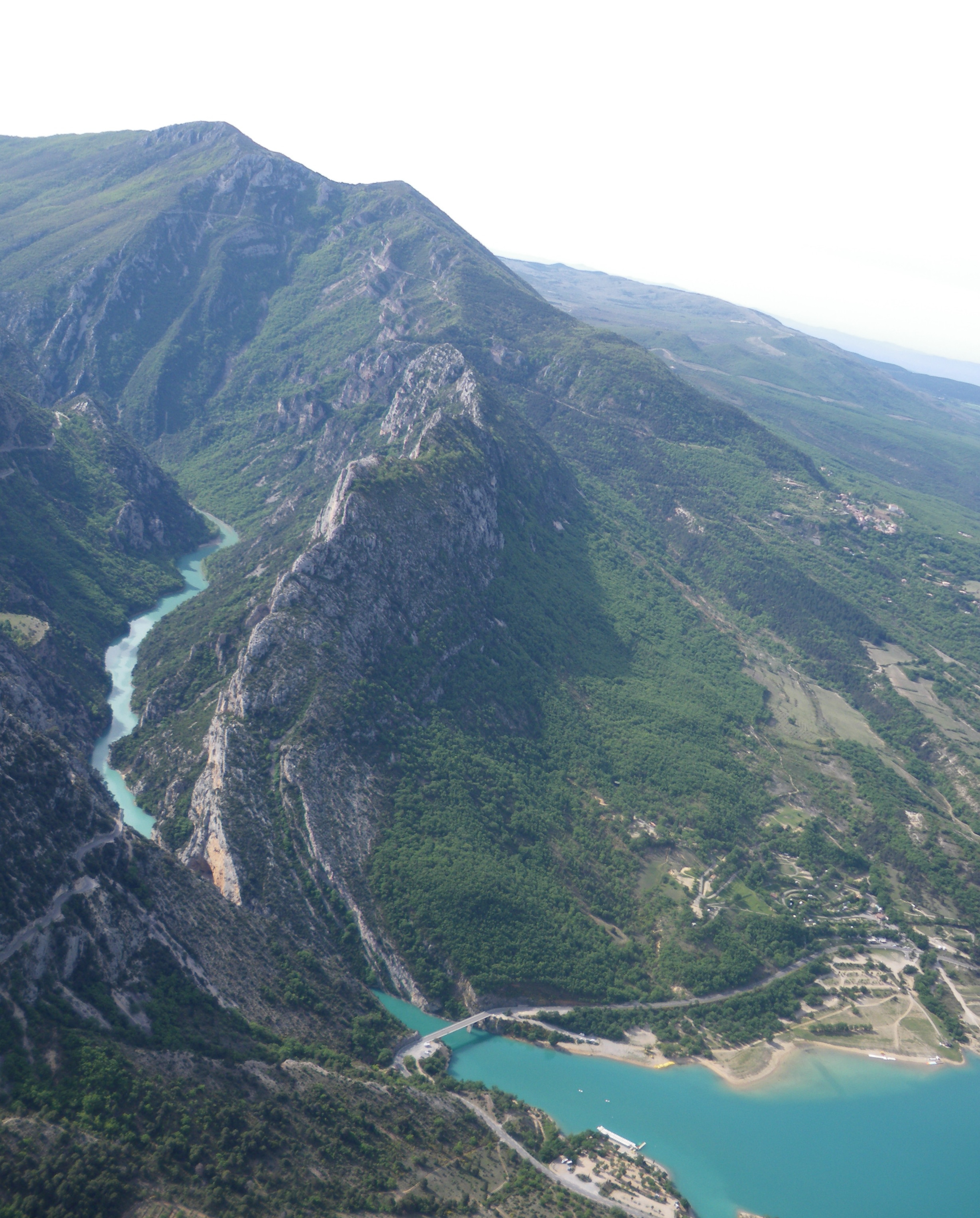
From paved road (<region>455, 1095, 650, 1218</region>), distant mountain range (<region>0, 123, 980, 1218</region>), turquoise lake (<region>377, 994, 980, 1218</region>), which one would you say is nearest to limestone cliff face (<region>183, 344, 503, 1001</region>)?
distant mountain range (<region>0, 123, 980, 1218</region>)

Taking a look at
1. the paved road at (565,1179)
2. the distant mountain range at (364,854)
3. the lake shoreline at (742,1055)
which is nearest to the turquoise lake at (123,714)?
the distant mountain range at (364,854)

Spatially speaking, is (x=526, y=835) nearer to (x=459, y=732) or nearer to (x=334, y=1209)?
(x=459, y=732)

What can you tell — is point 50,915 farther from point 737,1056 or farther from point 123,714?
point 737,1056

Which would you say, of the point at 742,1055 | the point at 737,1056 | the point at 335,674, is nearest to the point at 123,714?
the point at 335,674

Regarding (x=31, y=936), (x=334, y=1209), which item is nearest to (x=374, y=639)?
(x=31, y=936)

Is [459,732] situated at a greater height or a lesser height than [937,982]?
greater
